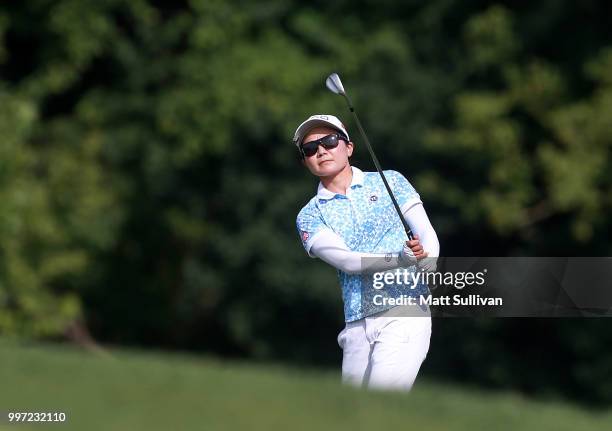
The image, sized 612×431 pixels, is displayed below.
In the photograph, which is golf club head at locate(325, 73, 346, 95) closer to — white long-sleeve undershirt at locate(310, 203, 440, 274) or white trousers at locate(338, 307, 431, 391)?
white long-sleeve undershirt at locate(310, 203, 440, 274)

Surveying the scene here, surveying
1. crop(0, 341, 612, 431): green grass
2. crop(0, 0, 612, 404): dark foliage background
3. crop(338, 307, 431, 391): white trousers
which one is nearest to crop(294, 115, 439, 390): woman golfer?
crop(338, 307, 431, 391): white trousers

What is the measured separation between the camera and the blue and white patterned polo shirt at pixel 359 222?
3.23m

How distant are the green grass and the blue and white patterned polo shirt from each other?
25.5 ft

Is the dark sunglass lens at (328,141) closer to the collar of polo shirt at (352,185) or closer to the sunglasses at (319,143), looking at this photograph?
the sunglasses at (319,143)

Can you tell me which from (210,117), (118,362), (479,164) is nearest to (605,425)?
(118,362)

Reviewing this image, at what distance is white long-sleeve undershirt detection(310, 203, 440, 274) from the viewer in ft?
10.3

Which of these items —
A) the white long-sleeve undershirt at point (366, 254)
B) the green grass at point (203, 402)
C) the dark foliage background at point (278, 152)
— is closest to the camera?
the white long-sleeve undershirt at point (366, 254)

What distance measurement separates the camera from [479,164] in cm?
3322

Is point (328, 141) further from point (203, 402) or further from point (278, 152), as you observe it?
point (278, 152)

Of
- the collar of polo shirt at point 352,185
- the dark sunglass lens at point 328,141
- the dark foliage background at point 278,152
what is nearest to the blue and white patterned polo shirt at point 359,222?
the collar of polo shirt at point 352,185

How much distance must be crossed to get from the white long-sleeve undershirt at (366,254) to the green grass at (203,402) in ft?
25.6

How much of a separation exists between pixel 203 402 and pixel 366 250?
432 inches

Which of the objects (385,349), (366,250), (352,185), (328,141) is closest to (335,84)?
(328,141)

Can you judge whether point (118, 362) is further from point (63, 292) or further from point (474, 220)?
point (63, 292)
